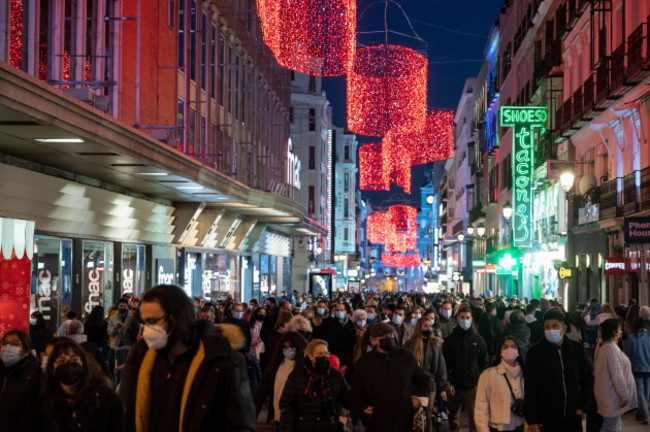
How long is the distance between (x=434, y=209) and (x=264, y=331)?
533 feet

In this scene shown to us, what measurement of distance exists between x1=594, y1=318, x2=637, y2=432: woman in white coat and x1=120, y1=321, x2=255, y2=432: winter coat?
23.8ft

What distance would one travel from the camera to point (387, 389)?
8930 millimetres

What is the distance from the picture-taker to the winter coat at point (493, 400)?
936cm

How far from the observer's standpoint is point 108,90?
23766mm

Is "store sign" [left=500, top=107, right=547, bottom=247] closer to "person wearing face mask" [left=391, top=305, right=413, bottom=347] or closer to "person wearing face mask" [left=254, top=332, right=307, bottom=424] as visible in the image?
"person wearing face mask" [left=391, top=305, right=413, bottom=347]

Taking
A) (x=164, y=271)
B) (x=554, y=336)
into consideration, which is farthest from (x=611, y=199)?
(x=554, y=336)

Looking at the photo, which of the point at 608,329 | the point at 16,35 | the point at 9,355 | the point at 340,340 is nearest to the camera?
the point at 9,355

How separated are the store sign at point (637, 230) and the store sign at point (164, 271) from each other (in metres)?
15.2

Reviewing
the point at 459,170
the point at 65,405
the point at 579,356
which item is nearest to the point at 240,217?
the point at 579,356

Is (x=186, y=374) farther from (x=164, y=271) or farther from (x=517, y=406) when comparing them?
(x=164, y=271)

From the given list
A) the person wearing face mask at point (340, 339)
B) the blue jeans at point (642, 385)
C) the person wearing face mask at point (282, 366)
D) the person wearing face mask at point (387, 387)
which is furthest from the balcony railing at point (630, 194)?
the person wearing face mask at point (387, 387)

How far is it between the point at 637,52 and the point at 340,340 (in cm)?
1380

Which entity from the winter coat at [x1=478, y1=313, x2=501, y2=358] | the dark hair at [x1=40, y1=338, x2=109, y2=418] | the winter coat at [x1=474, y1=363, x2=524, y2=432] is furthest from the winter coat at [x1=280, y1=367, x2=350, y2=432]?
the winter coat at [x1=478, y1=313, x2=501, y2=358]

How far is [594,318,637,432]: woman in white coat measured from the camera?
11172 millimetres
